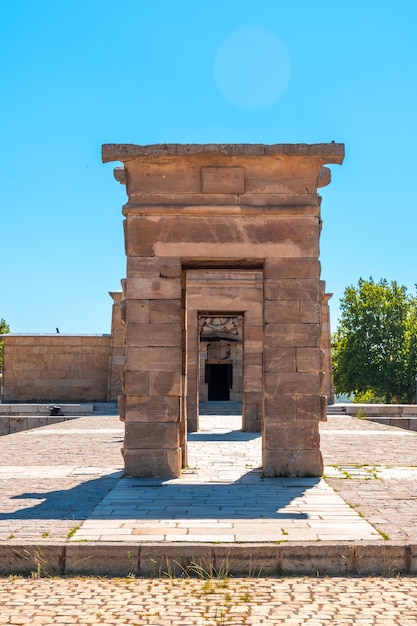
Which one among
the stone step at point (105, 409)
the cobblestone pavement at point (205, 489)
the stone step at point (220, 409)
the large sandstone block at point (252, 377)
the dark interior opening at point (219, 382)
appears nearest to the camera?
the cobblestone pavement at point (205, 489)

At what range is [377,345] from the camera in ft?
130

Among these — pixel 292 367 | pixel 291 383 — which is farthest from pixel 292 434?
pixel 292 367

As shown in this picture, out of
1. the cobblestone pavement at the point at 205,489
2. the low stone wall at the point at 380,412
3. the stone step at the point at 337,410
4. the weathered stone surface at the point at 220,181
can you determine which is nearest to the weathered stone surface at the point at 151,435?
the cobblestone pavement at the point at 205,489

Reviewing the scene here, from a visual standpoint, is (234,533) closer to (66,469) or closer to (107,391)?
(66,469)

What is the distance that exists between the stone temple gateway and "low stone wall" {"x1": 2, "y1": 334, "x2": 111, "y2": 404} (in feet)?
54.4

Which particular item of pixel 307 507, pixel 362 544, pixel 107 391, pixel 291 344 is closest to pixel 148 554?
pixel 362 544

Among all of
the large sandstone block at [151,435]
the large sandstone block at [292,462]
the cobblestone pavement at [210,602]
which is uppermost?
the large sandstone block at [151,435]

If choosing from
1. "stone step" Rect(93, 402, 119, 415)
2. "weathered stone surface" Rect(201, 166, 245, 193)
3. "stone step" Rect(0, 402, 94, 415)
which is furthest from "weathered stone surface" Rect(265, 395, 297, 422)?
"stone step" Rect(93, 402, 119, 415)

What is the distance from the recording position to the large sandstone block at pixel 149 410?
864 cm

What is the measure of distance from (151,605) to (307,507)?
2704 mm

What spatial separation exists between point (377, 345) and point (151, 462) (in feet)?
108

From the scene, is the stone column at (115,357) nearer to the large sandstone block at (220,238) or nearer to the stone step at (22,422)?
the stone step at (22,422)

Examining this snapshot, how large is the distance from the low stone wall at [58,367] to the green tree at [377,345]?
1879cm

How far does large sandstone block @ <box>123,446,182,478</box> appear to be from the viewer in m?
8.55
